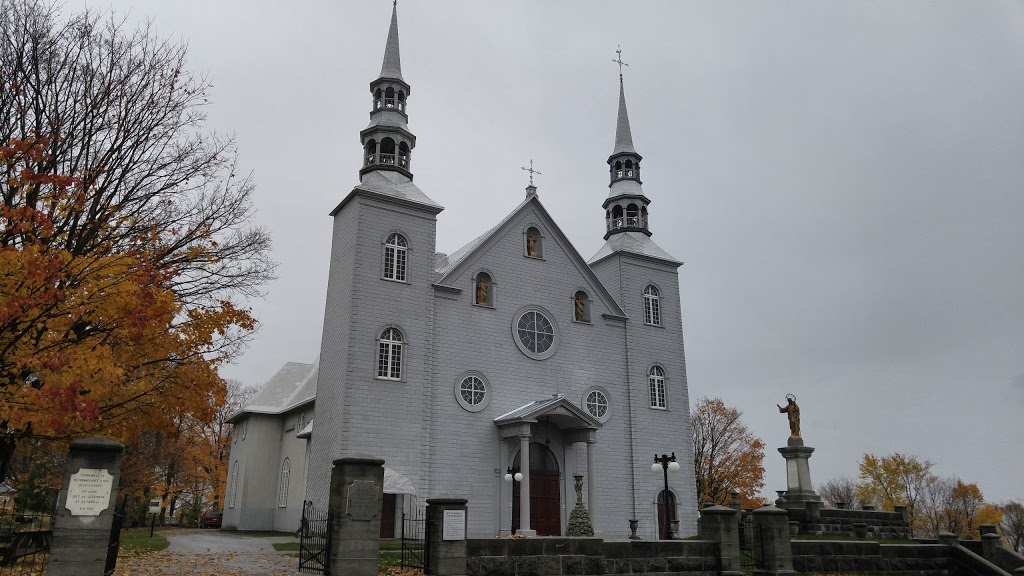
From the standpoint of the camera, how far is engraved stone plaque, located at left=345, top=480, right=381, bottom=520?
13.2 m

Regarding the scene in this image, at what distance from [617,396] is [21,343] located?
72.8ft

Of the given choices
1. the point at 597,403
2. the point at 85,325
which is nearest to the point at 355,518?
the point at 85,325

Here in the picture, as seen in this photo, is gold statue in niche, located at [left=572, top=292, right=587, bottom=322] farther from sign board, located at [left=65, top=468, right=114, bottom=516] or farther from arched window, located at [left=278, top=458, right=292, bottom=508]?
sign board, located at [left=65, top=468, right=114, bottom=516]

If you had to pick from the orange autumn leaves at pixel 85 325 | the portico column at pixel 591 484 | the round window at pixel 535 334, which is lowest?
the portico column at pixel 591 484

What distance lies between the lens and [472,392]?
90.5ft

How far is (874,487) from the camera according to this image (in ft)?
192

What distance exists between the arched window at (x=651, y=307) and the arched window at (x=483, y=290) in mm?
7732

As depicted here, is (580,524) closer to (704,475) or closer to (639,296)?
(639,296)

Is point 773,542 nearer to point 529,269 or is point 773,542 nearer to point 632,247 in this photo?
point 529,269

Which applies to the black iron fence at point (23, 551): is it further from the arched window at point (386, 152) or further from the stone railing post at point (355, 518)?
the arched window at point (386, 152)

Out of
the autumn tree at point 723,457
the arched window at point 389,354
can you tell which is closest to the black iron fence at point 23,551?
the arched window at point 389,354

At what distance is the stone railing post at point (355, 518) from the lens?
13055mm

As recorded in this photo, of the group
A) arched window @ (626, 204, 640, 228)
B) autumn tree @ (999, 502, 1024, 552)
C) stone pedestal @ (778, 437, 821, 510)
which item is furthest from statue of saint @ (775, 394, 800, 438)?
autumn tree @ (999, 502, 1024, 552)

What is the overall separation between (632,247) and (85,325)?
24.3 metres
